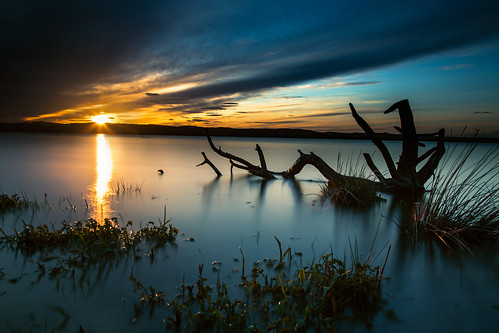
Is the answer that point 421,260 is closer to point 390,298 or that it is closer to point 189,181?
point 390,298

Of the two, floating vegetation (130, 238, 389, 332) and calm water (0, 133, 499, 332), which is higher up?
floating vegetation (130, 238, 389, 332)

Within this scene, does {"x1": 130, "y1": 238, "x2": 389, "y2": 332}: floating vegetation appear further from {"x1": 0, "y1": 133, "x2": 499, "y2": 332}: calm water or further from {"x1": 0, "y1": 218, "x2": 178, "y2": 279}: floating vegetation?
{"x1": 0, "y1": 218, "x2": 178, "y2": 279}: floating vegetation

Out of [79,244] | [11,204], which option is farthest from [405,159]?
[11,204]

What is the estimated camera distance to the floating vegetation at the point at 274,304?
327cm

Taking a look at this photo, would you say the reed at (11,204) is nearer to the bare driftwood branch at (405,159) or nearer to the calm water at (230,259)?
the calm water at (230,259)

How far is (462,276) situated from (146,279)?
16.9 ft

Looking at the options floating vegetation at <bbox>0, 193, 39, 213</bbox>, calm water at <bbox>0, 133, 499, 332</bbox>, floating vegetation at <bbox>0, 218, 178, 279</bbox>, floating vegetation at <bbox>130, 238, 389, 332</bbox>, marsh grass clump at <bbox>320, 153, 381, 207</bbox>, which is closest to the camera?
floating vegetation at <bbox>130, 238, 389, 332</bbox>

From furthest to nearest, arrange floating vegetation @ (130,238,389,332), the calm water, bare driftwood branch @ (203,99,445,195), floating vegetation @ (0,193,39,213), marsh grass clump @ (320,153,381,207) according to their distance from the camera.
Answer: bare driftwood branch @ (203,99,445,195) → marsh grass clump @ (320,153,381,207) → floating vegetation @ (0,193,39,213) → the calm water → floating vegetation @ (130,238,389,332)

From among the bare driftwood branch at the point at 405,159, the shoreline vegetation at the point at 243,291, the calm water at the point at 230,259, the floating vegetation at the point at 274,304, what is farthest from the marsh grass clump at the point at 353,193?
the floating vegetation at the point at 274,304

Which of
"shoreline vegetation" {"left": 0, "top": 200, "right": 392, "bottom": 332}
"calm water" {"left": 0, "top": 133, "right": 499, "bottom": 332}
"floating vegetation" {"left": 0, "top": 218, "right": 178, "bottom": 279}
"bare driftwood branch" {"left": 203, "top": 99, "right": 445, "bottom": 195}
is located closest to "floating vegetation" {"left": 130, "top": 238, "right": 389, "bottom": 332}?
"shoreline vegetation" {"left": 0, "top": 200, "right": 392, "bottom": 332}

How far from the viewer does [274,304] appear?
371 centimetres

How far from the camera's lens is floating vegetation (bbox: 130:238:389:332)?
10.7ft

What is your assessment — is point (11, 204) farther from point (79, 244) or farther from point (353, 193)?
point (353, 193)

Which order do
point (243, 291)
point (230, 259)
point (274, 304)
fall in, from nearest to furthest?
point (274, 304), point (243, 291), point (230, 259)
